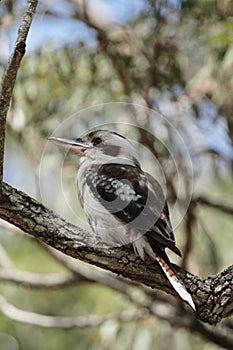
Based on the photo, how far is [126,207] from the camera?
124 inches

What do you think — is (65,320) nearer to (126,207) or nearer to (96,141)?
(96,141)

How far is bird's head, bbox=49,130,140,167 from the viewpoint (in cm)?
351

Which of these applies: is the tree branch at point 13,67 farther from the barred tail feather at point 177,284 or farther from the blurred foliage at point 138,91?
the blurred foliage at point 138,91

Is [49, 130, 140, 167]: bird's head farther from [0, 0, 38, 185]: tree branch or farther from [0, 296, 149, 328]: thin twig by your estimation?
[0, 296, 149, 328]: thin twig

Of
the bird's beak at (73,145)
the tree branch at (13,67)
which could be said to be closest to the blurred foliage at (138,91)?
the bird's beak at (73,145)

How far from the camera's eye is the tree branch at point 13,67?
239 cm

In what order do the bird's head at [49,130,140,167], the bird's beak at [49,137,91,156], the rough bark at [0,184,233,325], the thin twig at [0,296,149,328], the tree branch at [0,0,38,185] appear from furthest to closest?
the thin twig at [0,296,149,328] → the bird's beak at [49,137,91,156] → the bird's head at [49,130,140,167] → the rough bark at [0,184,233,325] → the tree branch at [0,0,38,185]

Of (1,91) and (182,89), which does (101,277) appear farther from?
(1,91)

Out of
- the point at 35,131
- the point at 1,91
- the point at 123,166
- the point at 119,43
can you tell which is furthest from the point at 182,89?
the point at 1,91

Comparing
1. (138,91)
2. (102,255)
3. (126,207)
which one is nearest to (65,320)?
(138,91)

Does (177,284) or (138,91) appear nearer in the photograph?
(177,284)

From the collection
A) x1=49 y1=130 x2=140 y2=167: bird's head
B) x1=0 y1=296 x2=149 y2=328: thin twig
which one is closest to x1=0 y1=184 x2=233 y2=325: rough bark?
x1=49 y1=130 x2=140 y2=167: bird's head

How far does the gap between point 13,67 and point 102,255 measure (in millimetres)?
738

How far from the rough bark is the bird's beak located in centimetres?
78
